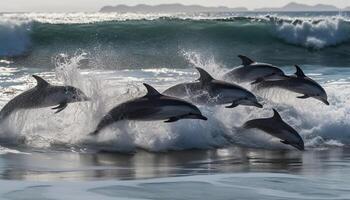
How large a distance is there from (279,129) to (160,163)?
2.58 m

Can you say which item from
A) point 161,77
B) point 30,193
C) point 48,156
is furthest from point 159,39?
point 30,193

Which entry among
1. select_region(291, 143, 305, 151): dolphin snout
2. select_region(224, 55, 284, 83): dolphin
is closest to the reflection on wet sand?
select_region(291, 143, 305, 151): dolphin snout

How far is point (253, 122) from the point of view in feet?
38.8

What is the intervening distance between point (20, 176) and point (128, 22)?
109 ft

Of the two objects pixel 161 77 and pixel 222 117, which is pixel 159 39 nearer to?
pixel 161 77

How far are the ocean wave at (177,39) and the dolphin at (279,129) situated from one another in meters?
21.8

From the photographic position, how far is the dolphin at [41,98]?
11.6 metres

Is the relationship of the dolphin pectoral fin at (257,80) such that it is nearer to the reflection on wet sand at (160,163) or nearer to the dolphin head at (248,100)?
the dolphin head at (248,100)

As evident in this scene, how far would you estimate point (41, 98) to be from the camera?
11617 mm

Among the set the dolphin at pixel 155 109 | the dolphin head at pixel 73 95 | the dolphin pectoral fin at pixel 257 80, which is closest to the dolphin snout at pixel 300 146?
the dolphin at pixel 155 109

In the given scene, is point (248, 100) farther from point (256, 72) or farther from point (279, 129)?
point (256, 72)

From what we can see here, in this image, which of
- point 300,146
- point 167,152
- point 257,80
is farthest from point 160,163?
point 257,80

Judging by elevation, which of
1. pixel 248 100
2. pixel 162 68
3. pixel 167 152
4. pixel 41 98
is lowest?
Answer: pixel 162 68

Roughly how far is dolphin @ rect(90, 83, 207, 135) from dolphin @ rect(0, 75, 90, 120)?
3.65 ft
